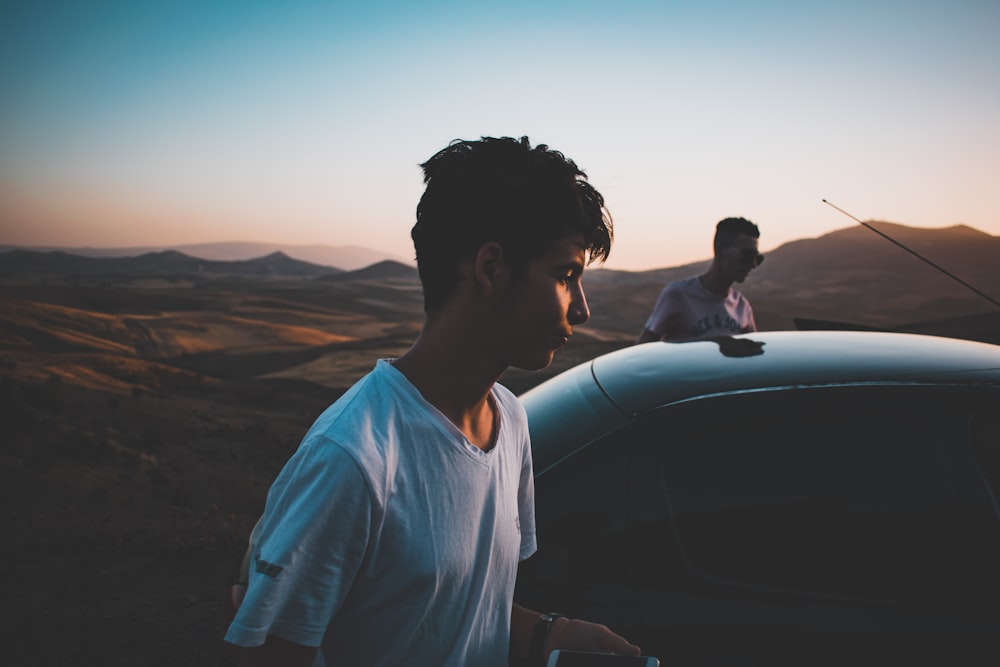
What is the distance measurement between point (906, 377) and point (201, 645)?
3.74 m

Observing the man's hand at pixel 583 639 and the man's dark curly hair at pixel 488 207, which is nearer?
the man's dark curly hair at pixel 488 207

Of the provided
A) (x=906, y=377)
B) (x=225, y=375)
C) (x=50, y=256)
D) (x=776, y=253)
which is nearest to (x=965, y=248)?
(x=776, y=253)

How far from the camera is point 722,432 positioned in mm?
1833

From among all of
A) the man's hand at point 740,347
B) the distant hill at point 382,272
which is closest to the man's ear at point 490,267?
the man's hand at point 740,347

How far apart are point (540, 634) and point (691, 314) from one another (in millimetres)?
3400

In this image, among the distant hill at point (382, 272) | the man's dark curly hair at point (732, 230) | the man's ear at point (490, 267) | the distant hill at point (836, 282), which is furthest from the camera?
the distant hill at point (382, 272)

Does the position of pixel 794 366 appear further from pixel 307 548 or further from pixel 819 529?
pixel 307 548

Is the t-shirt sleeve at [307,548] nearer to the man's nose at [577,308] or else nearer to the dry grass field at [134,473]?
the man's nose at [577,308]

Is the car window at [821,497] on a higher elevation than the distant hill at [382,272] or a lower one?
lower

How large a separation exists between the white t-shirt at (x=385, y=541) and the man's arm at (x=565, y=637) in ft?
0.44

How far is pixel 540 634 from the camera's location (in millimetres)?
1275

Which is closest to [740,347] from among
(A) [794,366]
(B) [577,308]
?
(A) [794,366]

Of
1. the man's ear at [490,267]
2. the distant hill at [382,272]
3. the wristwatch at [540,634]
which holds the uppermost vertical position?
the distant hill at [382,272]

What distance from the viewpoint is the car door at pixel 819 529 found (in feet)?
5.36
